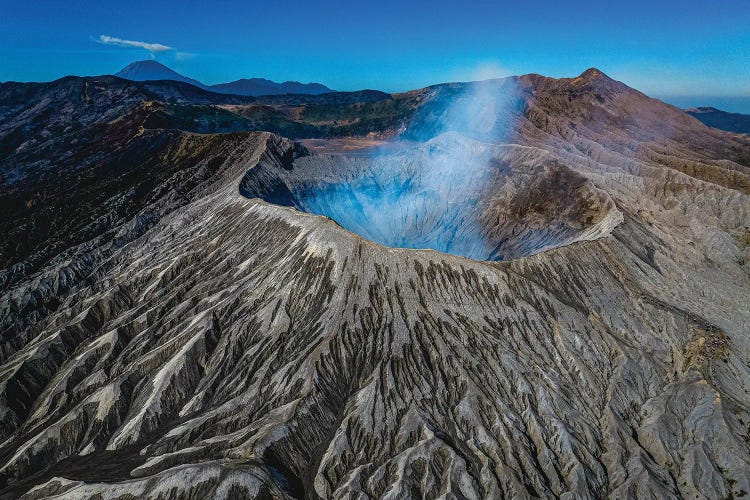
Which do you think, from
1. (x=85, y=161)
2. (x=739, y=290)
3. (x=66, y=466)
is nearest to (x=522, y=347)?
(x=739, y=290)

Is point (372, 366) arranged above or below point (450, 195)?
below

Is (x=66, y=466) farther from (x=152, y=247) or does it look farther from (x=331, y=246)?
(x=152, y=247)

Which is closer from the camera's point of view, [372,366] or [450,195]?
[372,366]

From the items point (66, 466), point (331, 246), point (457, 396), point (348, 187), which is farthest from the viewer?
point (348, 187)

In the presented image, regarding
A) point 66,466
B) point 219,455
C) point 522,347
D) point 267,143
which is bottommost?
point 66,466

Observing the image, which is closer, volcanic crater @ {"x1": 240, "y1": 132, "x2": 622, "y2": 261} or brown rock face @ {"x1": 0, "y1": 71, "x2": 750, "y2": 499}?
brown rock face @ {"x1": 0, "y1": 71, "x2": 750, "y2": 499}
